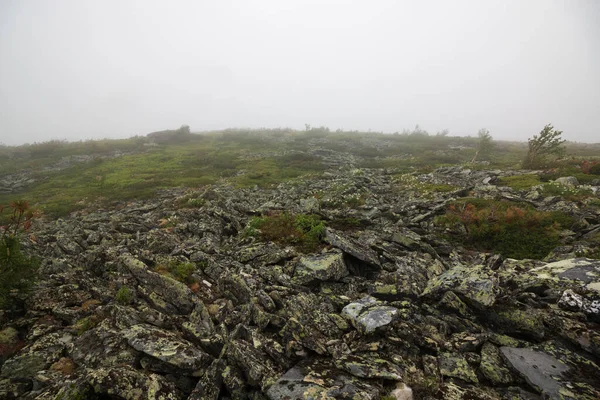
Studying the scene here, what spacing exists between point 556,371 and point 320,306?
6407 mm

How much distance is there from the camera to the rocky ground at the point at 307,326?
6496 millimetres

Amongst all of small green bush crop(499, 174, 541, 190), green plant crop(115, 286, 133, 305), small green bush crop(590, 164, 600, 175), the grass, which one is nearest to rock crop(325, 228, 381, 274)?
green plant crop(115, 286, 133, 305)

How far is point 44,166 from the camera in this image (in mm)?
54938

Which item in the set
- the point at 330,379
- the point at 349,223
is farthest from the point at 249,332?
the point at 349,223

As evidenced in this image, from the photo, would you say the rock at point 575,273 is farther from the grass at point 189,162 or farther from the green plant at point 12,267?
the green plant at point 12,267

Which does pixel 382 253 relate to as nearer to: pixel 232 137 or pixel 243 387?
pixel 243 387

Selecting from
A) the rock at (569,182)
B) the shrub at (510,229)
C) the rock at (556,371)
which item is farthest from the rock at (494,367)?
the rock at (569,182)

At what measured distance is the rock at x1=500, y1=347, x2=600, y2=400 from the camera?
591 centimetres

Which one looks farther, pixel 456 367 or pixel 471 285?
pixel 471 285

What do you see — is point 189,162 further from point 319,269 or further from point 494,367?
point 494,367

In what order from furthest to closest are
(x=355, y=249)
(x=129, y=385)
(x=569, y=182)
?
(x=569, y=182) < (x=355, y=249) < (x=129, y=385)

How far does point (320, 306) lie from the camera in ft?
32.3

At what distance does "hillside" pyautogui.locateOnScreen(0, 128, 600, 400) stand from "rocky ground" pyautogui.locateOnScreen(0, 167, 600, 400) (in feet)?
0.16

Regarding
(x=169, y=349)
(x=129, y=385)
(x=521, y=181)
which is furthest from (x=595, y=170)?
(x=129, y=385)
